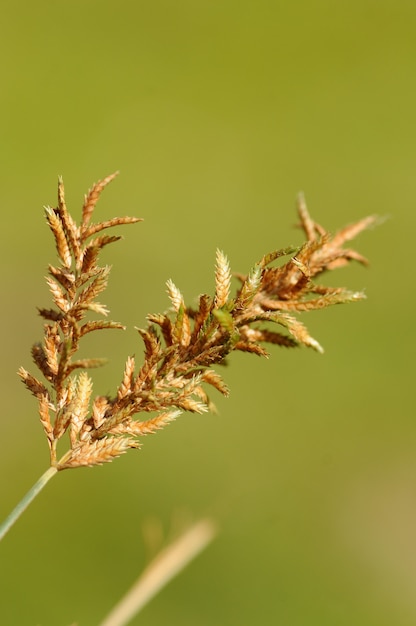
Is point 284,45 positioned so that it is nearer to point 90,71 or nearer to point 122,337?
point 90,71

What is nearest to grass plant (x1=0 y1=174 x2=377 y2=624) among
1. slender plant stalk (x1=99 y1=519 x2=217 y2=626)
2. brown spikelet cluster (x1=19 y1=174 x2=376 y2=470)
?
brown spikelet cluster (x1=19 y1=174 x2=376 y2=470)

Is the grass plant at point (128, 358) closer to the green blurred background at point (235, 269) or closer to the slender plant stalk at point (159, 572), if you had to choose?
the slender plant stalk at point (159, 572)

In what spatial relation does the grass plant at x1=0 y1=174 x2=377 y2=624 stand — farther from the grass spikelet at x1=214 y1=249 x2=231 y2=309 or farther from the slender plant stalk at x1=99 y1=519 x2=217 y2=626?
the slender plant stalk at x1=99 y1=519 x2=217 y2=626

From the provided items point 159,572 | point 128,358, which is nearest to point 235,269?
point 159,572

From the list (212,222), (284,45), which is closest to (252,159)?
(212,222)

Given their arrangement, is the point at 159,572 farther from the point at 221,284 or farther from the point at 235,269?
the point at 235,269

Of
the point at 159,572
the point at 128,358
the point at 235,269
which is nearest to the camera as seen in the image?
the point at 128,358

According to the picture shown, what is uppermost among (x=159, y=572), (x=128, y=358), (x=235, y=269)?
(x=235, y=269)
